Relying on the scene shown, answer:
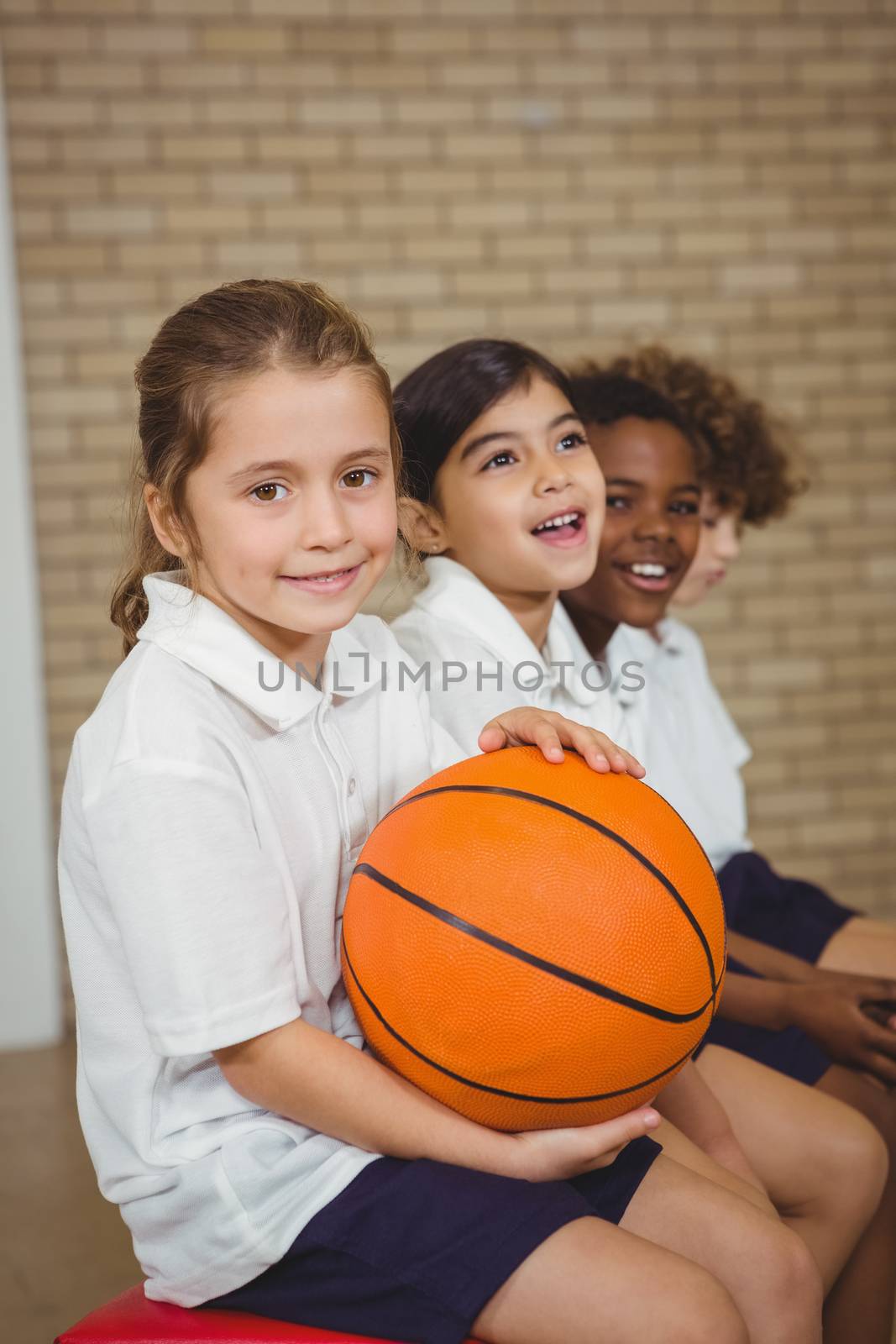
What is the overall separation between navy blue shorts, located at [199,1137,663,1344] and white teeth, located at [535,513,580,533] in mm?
1097

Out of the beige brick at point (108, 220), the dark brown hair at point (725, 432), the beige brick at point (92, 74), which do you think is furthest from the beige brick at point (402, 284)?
the dark brown hair at point (725, 432)

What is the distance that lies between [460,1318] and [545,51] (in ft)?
14.2

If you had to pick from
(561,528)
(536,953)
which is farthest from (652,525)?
(536,953)

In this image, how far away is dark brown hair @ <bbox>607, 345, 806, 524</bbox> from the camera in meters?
3.02

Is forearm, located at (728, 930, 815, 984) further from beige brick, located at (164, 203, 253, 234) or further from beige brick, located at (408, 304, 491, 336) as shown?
beige brick, located at (164, 203, 253, 234)

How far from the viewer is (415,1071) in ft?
4.47

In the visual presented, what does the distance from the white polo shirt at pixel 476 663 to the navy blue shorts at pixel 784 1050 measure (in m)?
0.57

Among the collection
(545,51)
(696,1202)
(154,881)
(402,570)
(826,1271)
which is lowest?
(826,1271)

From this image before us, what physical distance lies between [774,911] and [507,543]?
1.08 m

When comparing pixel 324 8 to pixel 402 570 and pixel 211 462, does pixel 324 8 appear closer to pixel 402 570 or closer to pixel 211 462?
pixel 402 570

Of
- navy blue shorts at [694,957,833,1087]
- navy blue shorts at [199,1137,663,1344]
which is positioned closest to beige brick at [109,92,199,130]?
navy blue shorts at [694,957,833,1087]

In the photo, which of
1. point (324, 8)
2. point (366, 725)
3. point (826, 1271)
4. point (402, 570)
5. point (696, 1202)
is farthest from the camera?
point (324, 8)

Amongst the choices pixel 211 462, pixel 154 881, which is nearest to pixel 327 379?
pixel 211 462

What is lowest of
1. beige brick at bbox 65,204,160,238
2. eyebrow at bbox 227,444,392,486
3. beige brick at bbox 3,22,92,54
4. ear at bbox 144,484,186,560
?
ear at bbox 144,484,186,560
